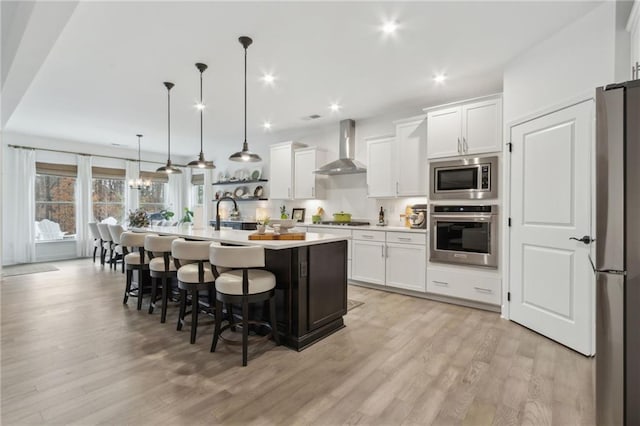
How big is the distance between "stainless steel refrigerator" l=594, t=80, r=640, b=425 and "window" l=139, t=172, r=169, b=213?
30.6 feet

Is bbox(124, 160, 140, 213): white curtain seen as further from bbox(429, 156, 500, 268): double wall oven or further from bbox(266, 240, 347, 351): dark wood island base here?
bbox(429, 156, 500, 268): double wall oven

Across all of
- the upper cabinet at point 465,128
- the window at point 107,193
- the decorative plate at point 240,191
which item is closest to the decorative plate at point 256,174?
the decorative plate at point 240,191

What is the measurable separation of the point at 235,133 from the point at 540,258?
5.96m

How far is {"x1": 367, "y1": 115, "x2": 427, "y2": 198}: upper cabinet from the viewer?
14.8ft

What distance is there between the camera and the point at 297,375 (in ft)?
7.49

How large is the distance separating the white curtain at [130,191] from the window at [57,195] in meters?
1.07

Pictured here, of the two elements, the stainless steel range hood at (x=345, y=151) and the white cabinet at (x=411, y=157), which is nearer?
the white cabinet at (x=411, y=157)

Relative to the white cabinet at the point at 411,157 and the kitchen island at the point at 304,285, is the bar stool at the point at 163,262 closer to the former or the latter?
the kitchen island at the point at 304,285

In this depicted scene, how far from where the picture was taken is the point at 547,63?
2.97m

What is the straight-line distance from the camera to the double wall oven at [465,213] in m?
3.72

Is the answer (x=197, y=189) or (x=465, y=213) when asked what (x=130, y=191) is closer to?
(x=197, y=189)

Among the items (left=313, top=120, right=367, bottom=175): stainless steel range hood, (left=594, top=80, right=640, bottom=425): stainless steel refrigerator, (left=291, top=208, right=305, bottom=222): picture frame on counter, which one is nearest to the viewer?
(left=594, top=80, right=640, bottom=425): stainless steel refrigerator

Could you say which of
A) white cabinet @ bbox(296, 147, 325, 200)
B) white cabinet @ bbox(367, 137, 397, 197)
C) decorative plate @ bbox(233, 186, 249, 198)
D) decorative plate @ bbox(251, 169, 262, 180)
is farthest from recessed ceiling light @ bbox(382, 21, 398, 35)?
decorative plate @ bbox(233, 186, 249, 198)

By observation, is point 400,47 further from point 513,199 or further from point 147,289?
point 147,289
